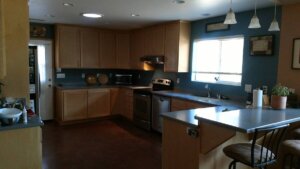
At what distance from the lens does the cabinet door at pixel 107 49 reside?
616 centimetres

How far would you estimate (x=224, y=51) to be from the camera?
169 inches

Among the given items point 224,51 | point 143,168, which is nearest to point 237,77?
point 224,51

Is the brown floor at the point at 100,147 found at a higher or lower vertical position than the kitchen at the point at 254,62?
lower

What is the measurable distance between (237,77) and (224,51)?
55 cm

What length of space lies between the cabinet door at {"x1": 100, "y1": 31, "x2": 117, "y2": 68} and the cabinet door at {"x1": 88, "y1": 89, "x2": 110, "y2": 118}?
77 centimetres

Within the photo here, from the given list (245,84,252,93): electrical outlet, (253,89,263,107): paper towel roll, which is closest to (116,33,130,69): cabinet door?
(245,84,252,93): electrical outlet

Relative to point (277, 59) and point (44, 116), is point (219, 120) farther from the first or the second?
point (44, 116)

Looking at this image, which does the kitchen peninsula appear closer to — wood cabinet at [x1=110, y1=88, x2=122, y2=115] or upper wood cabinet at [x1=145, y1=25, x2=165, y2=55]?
upper wood cabinet at [x1=145, y1=25, x2=165, y2=55]

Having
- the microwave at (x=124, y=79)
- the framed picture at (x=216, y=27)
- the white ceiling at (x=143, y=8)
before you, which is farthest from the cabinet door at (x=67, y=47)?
the framed picture at (x=216, y=27)

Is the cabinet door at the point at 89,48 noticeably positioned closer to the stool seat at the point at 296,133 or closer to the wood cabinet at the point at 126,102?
the wood cabinet at the point at 126,102

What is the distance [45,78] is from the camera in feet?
18.5

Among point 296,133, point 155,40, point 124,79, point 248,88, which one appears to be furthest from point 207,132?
point 124,79

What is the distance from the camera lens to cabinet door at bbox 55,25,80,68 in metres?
5.50

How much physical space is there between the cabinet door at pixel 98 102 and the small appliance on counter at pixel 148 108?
862mm
